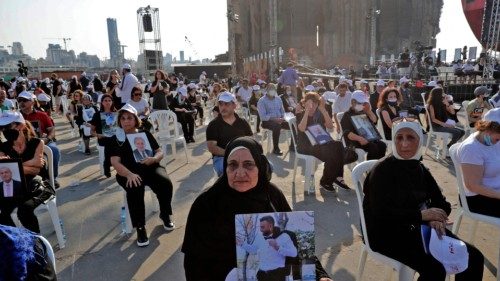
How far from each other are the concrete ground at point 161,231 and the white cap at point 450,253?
86 cm

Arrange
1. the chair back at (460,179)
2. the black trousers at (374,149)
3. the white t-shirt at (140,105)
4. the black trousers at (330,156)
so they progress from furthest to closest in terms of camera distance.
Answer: the white t-shirt at (140,105) < the black trousers at (374,149) < the black trousers at (330,156) < the chair back at (460,179)

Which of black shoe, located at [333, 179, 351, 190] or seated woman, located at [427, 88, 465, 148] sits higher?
seated woman, located at [427, 88, 465, 148]

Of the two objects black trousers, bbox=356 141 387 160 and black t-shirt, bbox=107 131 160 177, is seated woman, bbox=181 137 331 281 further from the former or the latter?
black trousers, bbox=356 141 387 160

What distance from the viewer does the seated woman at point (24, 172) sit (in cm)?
341

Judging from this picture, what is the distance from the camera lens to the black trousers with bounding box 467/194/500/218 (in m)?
3.06

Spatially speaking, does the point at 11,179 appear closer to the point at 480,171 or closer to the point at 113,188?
the point at 113,188

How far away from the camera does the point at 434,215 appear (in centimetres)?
252

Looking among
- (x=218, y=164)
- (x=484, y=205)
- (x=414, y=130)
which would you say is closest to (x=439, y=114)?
(x=484, y=205)

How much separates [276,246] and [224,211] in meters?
0.62

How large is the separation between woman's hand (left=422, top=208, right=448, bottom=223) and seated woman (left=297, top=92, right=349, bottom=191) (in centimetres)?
280

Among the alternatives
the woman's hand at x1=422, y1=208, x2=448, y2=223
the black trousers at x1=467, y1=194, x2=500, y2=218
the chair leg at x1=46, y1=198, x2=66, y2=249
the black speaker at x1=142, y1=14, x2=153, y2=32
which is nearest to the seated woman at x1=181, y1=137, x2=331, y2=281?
the woman's hand at x1=422, y1=208, x2=448, y2=223

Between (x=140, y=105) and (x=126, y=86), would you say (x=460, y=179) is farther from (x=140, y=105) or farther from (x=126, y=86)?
(x=126, y=86)

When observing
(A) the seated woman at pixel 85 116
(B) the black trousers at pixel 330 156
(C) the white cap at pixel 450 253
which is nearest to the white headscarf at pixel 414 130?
(C) the white cap at pixel 450 253

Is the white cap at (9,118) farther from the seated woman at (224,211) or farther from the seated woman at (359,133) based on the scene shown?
the seated woman at (359,133)
